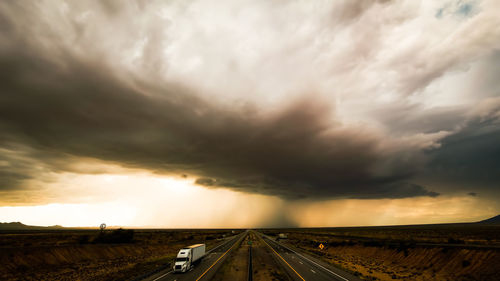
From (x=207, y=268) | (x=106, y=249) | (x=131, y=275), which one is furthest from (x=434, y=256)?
(x=106, y=249)

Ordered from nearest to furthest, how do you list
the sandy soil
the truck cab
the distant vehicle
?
1. the truck cab
2. the distant vehicle
3. the sandy soil

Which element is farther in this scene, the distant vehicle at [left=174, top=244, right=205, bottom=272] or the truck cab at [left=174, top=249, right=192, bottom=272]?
the distant vehicle at [left=174, top=244, right=205, bottom=272]

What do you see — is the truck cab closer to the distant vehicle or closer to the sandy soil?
the distant vehicle

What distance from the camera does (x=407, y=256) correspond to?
48125 millimetres

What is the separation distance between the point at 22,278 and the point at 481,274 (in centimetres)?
6812

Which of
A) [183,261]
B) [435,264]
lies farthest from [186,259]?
[435,264]

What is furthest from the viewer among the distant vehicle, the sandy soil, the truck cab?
the sandy soil

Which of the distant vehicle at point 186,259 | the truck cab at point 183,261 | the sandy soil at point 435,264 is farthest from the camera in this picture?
the sandy soil at point 435,264

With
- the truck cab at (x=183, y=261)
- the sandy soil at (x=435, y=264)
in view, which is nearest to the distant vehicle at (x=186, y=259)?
the truck cab at (x=183, y=261)

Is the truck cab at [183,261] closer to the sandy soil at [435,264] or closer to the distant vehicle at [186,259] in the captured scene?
the distant vehicle at [186,259]

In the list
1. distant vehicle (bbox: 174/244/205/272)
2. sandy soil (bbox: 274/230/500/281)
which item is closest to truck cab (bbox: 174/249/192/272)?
distant vehicle (bbox: 174/244/205/272)

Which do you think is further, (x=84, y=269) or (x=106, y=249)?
(x=106, y=249)

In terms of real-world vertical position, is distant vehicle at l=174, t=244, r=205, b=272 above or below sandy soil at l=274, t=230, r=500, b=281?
above

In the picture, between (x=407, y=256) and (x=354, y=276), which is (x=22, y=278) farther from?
(x=407, y=256)
